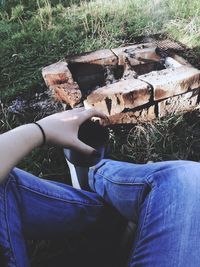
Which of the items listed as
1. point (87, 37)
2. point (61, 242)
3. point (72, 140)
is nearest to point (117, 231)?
point (61, 242)

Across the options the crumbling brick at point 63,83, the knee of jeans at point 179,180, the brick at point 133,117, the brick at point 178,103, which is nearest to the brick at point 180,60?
the brick at point 178,103

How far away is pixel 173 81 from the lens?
2025 millimetres

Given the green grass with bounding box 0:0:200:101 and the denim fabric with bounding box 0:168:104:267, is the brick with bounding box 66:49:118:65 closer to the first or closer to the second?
the green grass with bounding box 0:0:200:101

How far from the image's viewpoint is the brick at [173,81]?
202 cm

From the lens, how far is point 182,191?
1.17 m

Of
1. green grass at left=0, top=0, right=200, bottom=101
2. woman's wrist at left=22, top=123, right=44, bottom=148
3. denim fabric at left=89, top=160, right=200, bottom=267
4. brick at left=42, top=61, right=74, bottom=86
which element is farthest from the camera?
green grass at left=0, top=0, right=200, bottom=101

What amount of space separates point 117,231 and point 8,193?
59 cm

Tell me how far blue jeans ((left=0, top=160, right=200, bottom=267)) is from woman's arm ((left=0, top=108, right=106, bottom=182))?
21cm

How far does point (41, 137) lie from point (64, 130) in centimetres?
10

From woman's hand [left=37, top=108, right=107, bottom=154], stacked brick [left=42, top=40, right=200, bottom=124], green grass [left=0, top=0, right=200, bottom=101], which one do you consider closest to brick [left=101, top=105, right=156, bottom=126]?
stacked brick [left=42, top=40, right=200, bottom=124]

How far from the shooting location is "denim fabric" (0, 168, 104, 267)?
1.16 m

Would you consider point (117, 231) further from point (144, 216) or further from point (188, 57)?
point (188, 57)

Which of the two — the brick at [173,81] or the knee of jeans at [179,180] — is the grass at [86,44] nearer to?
the brick at [173,81]

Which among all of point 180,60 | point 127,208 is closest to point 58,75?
point 180,60
